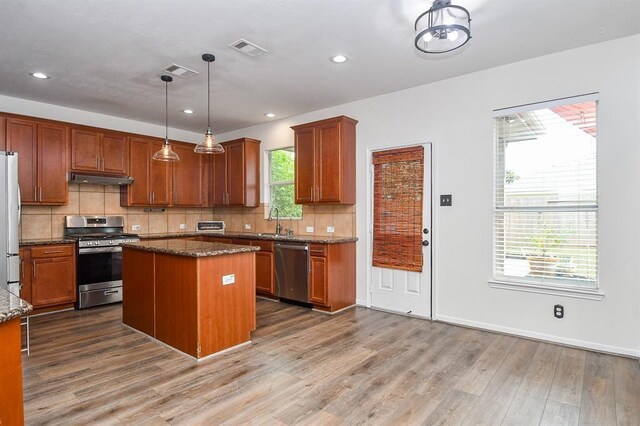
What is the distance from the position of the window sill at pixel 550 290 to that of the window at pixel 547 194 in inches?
2.1

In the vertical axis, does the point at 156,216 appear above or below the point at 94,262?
above

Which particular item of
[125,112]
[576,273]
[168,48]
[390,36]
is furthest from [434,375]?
[125,112]

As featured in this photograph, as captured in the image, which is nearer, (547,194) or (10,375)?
(10,375)

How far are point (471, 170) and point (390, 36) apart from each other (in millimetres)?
1695

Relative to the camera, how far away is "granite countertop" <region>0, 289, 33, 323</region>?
1344 millimetres

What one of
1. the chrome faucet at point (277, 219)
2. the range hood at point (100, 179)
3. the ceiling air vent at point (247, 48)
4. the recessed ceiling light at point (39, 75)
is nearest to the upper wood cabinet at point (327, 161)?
the chrome faucet at point (277, 219)

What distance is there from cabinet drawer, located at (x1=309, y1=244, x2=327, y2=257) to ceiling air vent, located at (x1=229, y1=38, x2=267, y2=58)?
230 cm

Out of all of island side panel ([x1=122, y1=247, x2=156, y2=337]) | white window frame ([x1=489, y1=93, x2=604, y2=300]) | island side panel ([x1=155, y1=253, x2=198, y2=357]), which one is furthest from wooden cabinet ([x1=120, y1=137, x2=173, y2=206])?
white window frame ([x1=489, y1=93, x2=604, y2=300])

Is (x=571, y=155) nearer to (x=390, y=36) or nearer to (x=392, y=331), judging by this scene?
(x=390, y=36)

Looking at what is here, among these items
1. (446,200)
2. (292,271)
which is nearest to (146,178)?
(292,271)

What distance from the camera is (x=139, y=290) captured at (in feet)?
12.3

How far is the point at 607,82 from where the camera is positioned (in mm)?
3213

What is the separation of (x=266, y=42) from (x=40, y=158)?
3.59m

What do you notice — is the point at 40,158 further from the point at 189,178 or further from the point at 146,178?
the point at 189,178
